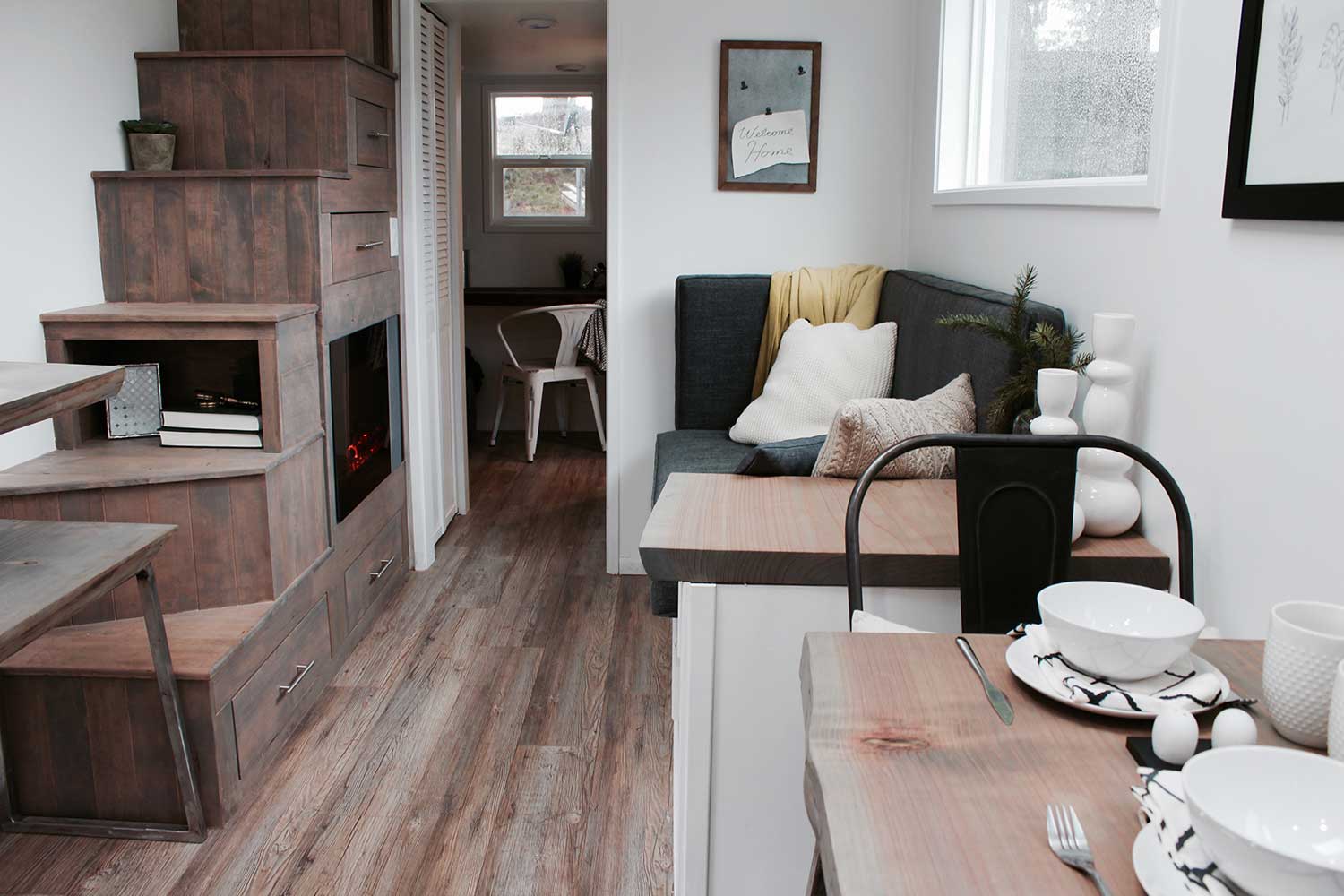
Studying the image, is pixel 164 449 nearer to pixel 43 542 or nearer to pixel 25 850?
pixel 43 542

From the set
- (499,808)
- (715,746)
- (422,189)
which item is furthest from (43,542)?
(422,189)

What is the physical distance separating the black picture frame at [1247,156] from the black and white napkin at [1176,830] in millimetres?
827

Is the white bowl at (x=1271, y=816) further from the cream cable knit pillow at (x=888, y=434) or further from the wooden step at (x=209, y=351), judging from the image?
the wooden step at (x=209, y=351)

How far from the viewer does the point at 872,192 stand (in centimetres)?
372

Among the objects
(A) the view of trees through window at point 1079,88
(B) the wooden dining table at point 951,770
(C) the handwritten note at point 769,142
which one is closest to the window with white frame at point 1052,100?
(A) the view of trees through window at point 1079,88

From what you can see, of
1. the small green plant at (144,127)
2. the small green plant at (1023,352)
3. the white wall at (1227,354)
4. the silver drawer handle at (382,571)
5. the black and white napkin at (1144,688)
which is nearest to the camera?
the black and white napkin at (1144,688)

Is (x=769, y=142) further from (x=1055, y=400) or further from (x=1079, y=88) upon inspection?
(x=1055, y=400)

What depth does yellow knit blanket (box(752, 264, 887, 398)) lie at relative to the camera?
3555mm

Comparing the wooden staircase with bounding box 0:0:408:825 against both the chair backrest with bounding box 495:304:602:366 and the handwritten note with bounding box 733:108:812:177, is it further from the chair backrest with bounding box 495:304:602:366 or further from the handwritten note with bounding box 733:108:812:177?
the chair backrest with bounding box 495:304:602:366

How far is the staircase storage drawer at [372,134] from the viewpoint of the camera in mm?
3174

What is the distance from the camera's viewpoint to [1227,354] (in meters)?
1.53

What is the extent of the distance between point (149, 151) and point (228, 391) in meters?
0.66

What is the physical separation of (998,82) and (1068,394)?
5.07 feet

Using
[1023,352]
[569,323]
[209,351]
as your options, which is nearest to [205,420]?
[209,351]
